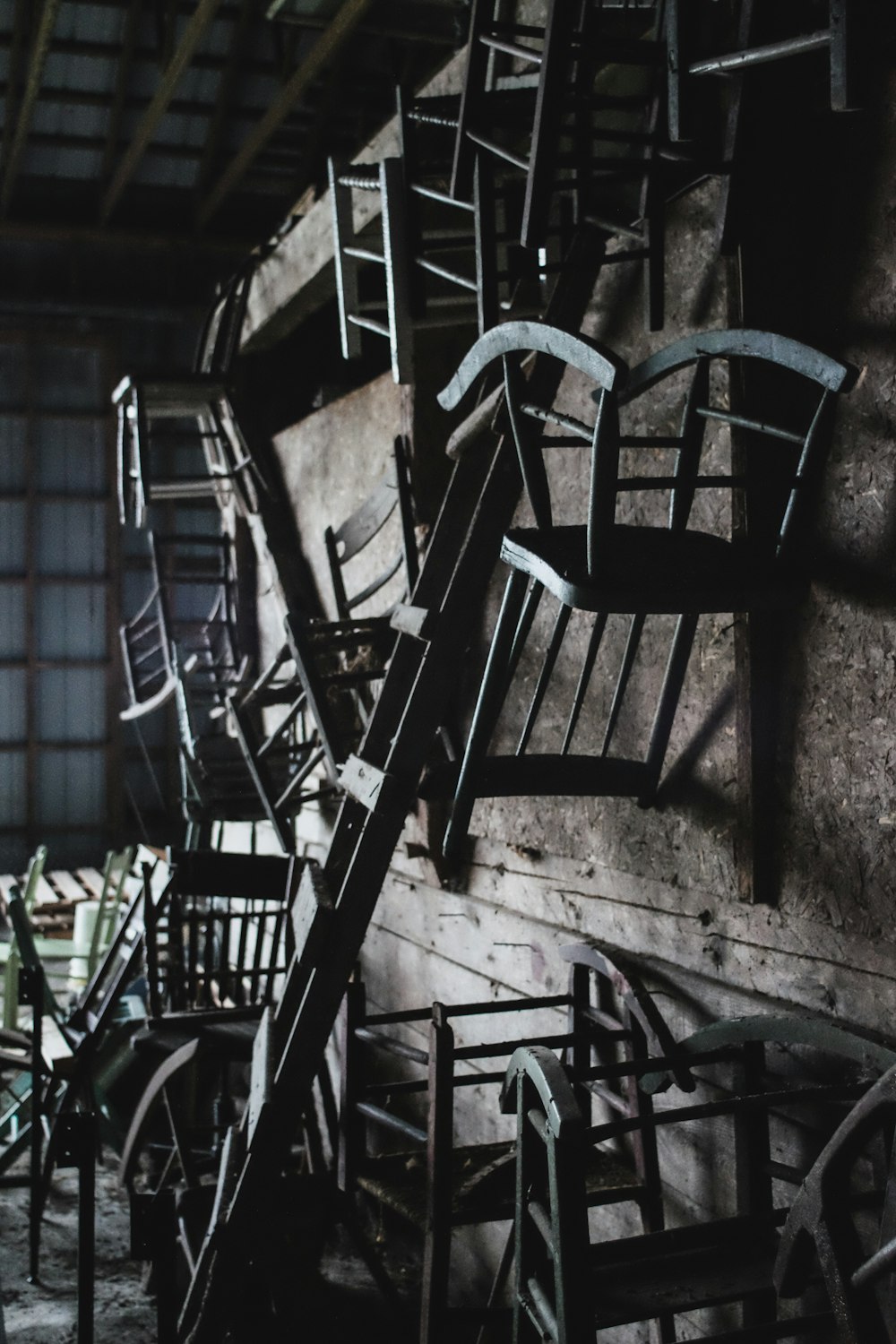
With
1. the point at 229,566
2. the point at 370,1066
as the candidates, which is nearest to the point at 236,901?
the point at 229,566

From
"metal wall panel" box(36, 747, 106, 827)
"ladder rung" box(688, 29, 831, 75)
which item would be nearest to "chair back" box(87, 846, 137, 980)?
"metal wall panel" box(36, 747, 106, 827)

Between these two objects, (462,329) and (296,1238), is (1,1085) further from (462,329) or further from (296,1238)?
(462,329)

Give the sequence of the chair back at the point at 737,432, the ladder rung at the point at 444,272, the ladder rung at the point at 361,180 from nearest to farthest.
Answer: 1. the chair back at the point at 737,432
2. the ladder rung at the point at 444,272
3. the ladder rung at the point at 361,180

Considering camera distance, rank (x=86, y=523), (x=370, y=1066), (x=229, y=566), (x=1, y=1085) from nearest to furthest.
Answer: (x=370, y=1066) → (x=1, y=1085) → (x=229, y=566) → (x=86, y=523)

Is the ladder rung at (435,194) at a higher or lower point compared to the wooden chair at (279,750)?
higher

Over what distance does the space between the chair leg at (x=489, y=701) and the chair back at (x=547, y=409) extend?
0.65ft

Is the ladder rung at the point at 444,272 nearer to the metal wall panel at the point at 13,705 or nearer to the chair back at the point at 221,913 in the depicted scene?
the chair back at the point at 221,913

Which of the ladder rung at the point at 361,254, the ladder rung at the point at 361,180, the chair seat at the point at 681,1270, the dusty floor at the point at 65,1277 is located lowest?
the dusty floor at the point at 65,1277

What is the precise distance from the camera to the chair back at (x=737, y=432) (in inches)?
87.0

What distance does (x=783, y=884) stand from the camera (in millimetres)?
2625

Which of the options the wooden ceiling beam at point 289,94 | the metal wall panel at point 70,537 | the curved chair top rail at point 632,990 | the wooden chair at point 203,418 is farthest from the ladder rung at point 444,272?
the metal wall panel at point 70,537

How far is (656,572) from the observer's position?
2.24m

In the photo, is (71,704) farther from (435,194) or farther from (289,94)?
(435,194)

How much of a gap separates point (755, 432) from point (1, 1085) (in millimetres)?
4443
